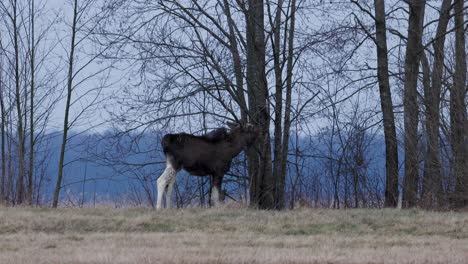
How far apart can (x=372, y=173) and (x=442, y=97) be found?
4.12 meters

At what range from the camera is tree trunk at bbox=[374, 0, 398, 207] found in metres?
21.7

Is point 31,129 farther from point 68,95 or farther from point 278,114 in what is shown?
point 278,114

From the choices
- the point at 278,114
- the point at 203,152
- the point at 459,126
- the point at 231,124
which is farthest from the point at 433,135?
the point at 203,152

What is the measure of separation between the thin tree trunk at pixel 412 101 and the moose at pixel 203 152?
10.6ft

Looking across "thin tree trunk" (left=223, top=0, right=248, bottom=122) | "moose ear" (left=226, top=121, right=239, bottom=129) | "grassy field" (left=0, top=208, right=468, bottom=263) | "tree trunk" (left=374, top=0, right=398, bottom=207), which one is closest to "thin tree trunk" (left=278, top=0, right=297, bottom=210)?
"thin tree trunk" (left=223, top=0, right=248, bottom=122)

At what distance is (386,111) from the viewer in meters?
21.8

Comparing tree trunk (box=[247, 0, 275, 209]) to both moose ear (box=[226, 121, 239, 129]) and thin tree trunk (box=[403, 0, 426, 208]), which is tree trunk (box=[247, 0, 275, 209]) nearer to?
moose ear (box=[226, 121, 239, 129])

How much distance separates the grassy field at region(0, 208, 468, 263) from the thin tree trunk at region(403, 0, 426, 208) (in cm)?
290

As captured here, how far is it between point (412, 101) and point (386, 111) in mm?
2095

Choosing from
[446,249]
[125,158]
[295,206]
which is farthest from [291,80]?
[446,249]

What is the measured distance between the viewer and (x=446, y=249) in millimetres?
12289

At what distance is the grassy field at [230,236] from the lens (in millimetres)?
11125

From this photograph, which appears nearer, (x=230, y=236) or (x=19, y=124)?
(x=230, y=236)

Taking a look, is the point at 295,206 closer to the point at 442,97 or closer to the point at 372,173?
the point at 372,173
